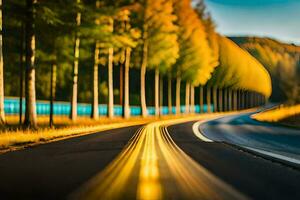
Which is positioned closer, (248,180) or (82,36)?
(248,180)

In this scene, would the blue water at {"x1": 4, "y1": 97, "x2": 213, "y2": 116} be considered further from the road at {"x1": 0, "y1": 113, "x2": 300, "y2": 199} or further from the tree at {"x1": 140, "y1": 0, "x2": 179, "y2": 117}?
the road at {"x1": 0, "y1": 113, "x2": 300, "y2": 199}

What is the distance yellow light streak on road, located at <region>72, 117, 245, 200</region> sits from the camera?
24.8 feet

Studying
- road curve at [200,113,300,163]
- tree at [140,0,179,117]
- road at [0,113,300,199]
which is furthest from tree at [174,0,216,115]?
road at [0,113,300,199]

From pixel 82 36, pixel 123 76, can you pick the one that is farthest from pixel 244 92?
pixel 82 36

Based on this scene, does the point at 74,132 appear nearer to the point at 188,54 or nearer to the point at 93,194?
the point at 93,194

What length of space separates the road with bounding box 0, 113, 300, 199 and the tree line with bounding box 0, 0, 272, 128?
1154 centimetres

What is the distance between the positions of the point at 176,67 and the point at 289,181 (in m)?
51.6

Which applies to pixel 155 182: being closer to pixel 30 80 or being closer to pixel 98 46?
pixel 30 80

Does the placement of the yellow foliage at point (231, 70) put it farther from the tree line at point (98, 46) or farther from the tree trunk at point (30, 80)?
the tree trunk at point (30, 80)

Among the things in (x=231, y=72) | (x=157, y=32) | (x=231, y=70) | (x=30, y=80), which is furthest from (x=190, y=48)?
(x=231, y=72)

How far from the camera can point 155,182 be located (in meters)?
8.95

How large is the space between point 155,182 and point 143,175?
3.14ft

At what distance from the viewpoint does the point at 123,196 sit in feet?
24.3

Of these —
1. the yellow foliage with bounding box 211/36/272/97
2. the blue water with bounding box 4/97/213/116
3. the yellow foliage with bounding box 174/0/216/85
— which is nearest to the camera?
the blue water with bounding box 4/97/213/116
